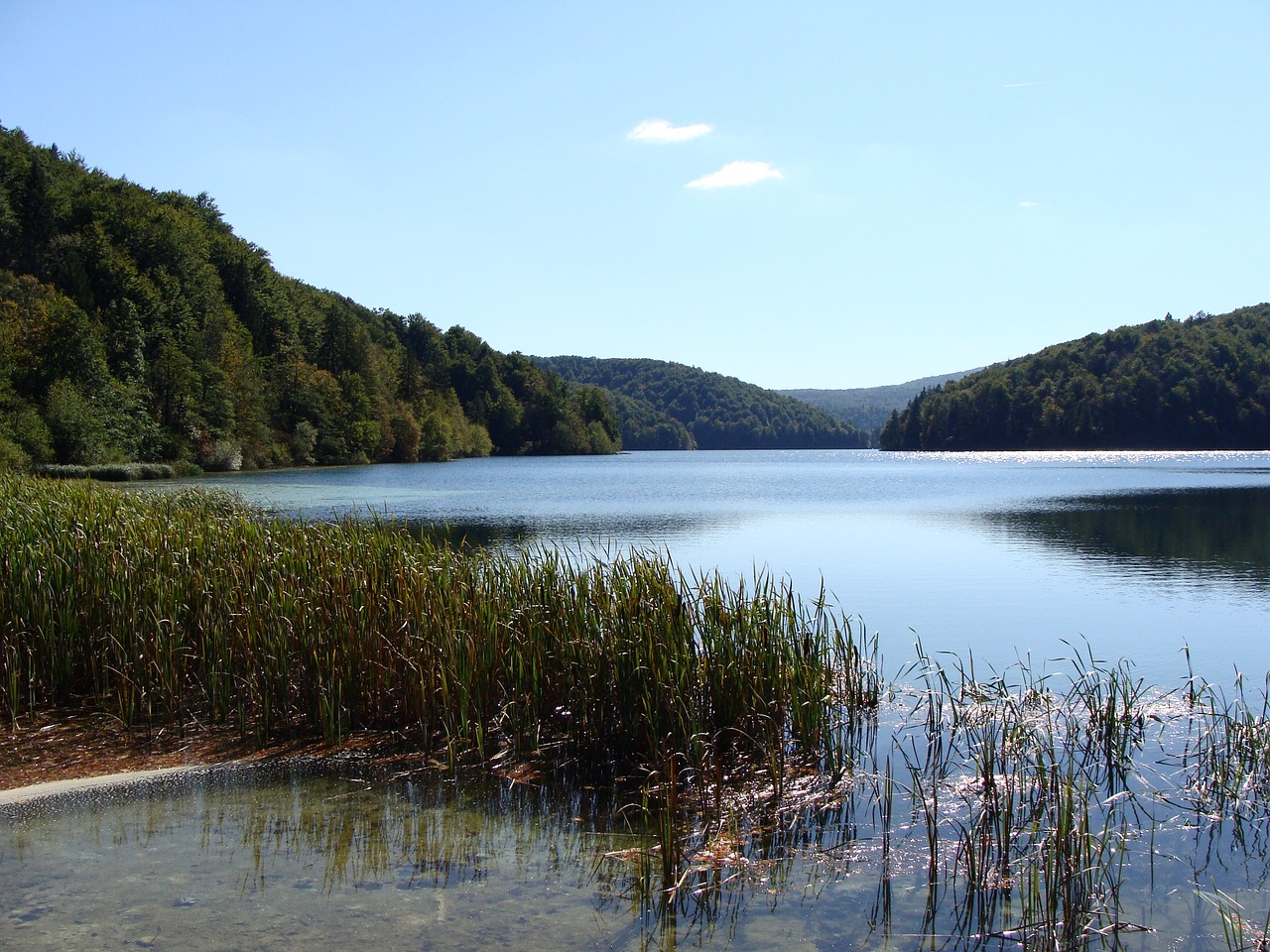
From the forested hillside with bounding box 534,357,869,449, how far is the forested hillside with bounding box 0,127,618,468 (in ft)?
287

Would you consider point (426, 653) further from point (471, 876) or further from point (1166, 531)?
point (1166, 531)

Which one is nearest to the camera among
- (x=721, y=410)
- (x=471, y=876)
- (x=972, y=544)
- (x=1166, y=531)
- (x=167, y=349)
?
(x=471, y=876)

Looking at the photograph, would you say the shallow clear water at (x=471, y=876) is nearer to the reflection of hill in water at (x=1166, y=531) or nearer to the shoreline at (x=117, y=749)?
the shoreline at (x=117, y=749)

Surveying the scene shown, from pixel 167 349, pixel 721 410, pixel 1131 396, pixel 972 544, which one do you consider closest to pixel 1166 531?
pixel 972 544

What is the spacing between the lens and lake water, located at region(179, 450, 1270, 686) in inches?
465

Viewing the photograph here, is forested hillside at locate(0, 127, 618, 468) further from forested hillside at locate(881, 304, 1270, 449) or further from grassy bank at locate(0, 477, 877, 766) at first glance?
forested hillside at locate(881, 304, 1270, 449)

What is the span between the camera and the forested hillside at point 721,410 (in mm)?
183875

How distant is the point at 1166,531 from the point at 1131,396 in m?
98.8

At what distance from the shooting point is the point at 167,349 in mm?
59156

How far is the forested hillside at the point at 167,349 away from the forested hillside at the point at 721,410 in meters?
87.4

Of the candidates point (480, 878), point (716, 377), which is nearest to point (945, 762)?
point (480, 878)

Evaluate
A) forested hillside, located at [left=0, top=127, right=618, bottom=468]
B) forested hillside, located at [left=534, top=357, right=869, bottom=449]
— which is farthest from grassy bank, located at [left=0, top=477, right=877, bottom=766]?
forested hillside, located at [left=534, top=357, right=869, bottom=449]

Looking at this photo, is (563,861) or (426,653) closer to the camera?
(563,861)

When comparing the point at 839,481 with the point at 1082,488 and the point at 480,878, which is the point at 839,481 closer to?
the point at 1082,488
